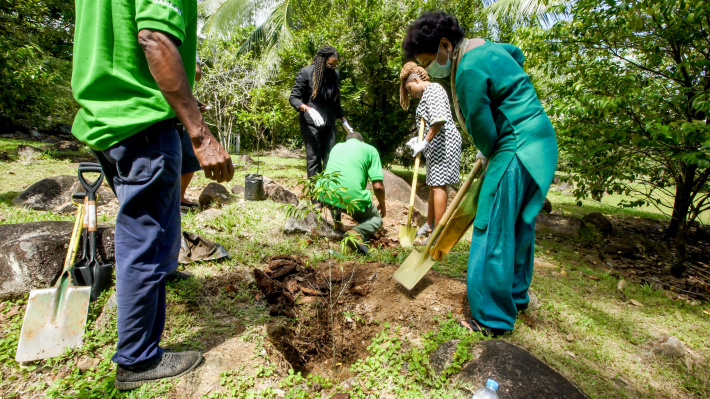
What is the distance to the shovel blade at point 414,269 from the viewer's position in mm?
2432

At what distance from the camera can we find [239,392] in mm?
1711

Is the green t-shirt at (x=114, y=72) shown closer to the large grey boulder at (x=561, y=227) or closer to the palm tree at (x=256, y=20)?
the large grey boulder at (x=561, y=227)

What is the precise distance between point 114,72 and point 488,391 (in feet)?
6.80

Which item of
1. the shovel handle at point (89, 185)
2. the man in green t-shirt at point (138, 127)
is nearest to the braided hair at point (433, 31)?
the man in green t-shirt at point (138, 127)

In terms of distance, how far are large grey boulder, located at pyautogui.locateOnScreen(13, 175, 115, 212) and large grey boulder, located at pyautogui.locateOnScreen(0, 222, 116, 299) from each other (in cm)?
179

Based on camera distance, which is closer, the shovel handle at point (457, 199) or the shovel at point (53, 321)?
the shovel at point (53, 321)

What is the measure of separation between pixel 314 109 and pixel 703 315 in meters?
4.43

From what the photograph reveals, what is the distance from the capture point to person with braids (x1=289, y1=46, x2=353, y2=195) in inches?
183

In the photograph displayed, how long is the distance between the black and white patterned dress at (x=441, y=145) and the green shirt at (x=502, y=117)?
184 centimetres

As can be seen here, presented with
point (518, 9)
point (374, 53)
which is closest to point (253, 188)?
point (374, 53)

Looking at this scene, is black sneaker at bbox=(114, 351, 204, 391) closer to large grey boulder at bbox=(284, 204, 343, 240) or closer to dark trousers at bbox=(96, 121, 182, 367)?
dark trousers at bbox=(96, 121, 182, 367)

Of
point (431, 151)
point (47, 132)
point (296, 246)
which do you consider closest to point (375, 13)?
point (431, 151)

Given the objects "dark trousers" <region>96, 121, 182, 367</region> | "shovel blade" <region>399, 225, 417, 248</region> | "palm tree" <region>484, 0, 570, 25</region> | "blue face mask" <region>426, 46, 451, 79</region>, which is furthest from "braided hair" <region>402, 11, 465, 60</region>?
"palm tree" <region>484, 0, 570, 25</region>

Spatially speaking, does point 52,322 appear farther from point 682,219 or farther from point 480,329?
point 682,219
